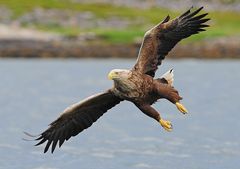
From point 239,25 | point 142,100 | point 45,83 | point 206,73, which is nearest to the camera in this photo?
point 142,100

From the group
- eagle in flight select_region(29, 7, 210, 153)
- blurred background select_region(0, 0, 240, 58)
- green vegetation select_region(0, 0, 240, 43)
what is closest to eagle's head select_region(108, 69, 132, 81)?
eagle in flight select_region(29, 7, 210, 153)

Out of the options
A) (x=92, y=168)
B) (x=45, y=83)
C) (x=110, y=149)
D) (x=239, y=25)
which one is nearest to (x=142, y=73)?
(x=92, y=168)

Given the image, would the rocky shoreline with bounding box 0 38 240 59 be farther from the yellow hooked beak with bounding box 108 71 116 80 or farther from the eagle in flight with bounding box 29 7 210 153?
the yellow hooked beak with bounding box 108 71 116 80

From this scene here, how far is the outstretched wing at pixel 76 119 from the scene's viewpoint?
1931 centimetres

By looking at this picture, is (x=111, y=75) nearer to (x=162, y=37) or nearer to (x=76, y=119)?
(x=162, y=37)

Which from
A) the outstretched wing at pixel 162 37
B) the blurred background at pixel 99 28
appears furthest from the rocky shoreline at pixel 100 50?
the outstretched wing at pixel 162 37

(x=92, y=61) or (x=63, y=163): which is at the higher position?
(x=92, y=61)

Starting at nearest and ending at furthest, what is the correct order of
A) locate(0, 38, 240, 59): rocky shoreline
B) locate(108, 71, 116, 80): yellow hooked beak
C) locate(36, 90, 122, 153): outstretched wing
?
1. locate(108, 71, 116, 80): yellow hooked beak
2. locate(36, 90, 122, 153): outstretched wing
3. locate(0, 38, 240, 59): rocky shoreline

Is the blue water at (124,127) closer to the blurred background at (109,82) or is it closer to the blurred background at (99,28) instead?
the blurred background at (109,82)

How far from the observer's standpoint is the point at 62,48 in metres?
68.1

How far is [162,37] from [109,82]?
2813cm

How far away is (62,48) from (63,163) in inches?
1838

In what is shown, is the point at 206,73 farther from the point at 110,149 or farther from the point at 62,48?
the point at 110,149

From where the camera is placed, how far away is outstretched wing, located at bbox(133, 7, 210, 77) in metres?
18.3
